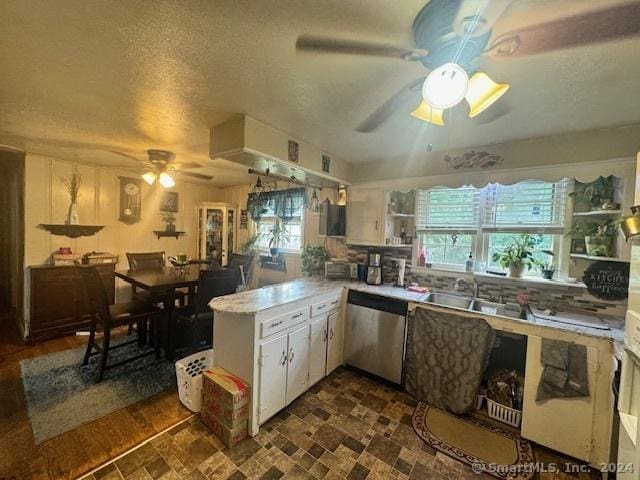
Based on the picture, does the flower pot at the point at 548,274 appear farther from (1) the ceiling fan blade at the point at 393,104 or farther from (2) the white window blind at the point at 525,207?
(1) the ceiling fan blade at the point at 393,104

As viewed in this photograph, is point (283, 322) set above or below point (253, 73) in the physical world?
below

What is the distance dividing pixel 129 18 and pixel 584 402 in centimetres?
324

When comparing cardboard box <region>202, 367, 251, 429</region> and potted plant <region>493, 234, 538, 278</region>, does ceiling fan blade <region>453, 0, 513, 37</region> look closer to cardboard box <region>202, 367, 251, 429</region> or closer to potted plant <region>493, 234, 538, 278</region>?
potted plant <region>493, 234, 538, 278</region>

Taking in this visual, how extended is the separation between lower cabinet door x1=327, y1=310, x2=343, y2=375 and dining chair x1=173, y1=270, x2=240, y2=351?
1088 mm

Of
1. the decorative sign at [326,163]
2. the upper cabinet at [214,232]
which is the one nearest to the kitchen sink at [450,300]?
the decorative sign at [326,163]

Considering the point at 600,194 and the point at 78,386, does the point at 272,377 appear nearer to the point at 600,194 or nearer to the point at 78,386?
the point at 78,386

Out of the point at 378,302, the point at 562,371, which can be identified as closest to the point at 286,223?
the point at 378,302

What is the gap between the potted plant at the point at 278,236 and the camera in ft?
14.2

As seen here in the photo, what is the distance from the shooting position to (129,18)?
1.05 meters

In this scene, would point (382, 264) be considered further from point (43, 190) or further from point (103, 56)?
point (43, 190)

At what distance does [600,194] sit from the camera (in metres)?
2.07

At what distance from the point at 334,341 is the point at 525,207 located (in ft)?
7.33

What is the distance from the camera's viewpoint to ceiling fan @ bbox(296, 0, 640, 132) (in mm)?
871

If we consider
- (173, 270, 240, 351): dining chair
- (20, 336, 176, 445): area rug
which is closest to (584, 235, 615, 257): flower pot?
(173, 270, 240, 351): dining chair
